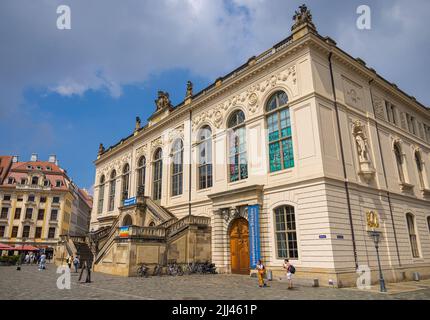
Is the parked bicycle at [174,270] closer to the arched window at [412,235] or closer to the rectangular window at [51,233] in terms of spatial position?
the arched window at [412,235]

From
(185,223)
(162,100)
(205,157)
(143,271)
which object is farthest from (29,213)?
(143,271)

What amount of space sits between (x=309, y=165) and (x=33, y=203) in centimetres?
5739

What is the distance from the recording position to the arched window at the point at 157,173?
32.7 m

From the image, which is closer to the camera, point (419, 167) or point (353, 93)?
point (353, 93)

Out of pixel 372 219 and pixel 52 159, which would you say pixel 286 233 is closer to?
pixel 372 219

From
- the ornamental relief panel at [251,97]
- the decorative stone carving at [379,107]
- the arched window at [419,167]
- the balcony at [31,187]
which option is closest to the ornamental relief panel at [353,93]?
the decorative stone carving at [379,107]

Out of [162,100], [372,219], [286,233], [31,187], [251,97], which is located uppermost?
[162,100]

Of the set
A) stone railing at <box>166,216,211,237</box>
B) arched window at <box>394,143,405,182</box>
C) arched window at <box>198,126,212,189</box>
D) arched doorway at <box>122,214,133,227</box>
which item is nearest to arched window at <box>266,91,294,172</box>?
arched window at <box>198,126,212,189</box>

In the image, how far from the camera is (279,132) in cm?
2056

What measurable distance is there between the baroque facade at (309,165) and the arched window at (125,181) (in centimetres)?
977

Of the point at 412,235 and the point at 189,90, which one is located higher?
the point at 189,90

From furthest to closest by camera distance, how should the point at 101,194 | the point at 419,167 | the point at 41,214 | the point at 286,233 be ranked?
1. the point at 41,214
2. the point at 101,194
3. the point at 419,167
4. the point at 286,233

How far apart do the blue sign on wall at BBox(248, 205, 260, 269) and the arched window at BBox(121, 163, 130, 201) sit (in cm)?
2211
